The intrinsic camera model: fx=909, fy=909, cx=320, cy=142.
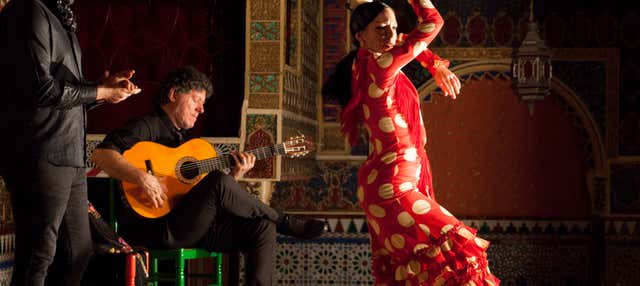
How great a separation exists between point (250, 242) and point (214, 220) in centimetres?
23

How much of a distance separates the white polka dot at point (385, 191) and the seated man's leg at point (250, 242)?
0.80 m

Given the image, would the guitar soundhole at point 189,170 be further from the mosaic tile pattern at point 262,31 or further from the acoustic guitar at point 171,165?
the mosaic tile pattern at point 262,31

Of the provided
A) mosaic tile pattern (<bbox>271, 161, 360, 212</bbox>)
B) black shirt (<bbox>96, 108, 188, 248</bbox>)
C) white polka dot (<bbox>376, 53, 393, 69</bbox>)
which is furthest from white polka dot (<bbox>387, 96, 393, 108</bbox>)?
mosaic tile pattern (<bbox>271, 161, 360, 212</bbox>)

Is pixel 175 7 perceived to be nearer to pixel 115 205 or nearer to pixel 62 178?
pixel 115 205

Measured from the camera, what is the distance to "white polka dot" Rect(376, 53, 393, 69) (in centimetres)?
380

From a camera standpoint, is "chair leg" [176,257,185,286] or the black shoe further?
the black shoe

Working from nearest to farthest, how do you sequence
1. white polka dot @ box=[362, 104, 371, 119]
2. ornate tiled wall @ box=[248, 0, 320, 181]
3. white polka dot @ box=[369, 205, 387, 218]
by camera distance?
1. white polka dot @ box=[369, 205, 387, 218]
2. white polka dot @ box=[362, 104, 371, 119]
3. ornate tiled wall @ box=[248, 0, 320, 181]

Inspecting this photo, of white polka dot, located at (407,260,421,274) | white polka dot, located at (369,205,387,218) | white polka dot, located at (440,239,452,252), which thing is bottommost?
white polka dot, located at (407,260,421,274)

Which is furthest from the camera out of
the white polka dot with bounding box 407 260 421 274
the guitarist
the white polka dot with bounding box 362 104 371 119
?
the guitarist

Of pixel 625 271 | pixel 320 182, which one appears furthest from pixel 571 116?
pixel 320 182

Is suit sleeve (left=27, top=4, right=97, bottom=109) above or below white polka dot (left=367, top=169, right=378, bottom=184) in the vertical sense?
above

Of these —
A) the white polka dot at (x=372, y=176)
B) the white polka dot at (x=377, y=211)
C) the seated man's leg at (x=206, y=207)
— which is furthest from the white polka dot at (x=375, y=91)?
the seated man's leg at (x=206, y=207)

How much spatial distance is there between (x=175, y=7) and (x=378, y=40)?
2407 mm

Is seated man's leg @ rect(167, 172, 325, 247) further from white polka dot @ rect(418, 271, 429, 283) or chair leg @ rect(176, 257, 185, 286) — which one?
white polka dot @ rect(418, 271, 429, 283)
